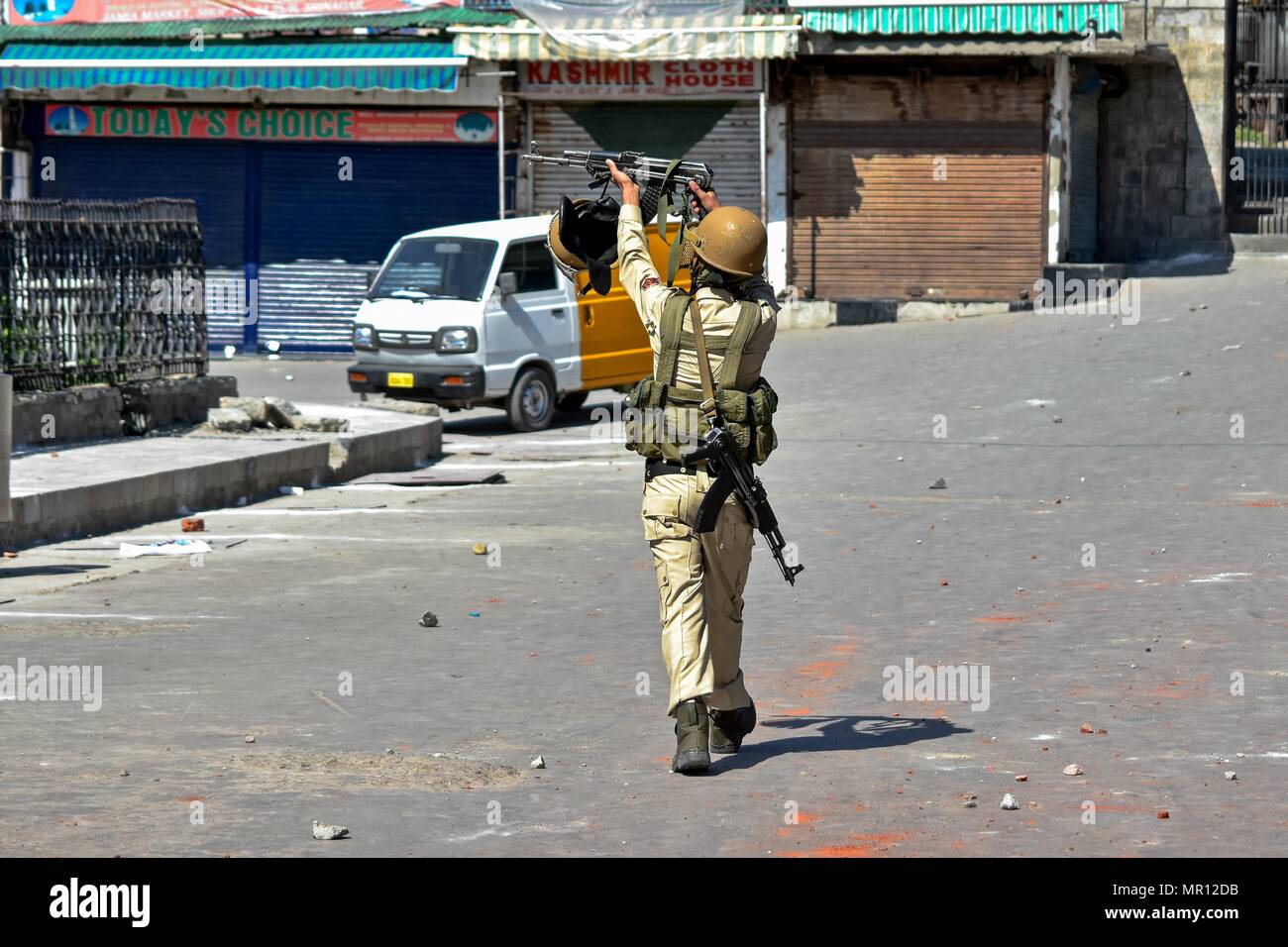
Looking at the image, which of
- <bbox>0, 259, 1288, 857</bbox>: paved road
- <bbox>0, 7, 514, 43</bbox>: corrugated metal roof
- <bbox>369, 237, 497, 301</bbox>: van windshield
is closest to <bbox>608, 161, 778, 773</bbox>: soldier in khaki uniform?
<bbox>0, 259, 1288, 857</bbox>: paved road

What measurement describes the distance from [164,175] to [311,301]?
287cm

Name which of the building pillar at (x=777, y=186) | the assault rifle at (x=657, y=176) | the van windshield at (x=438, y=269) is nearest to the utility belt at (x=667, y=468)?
the assault rifle at (x=657, y=176)

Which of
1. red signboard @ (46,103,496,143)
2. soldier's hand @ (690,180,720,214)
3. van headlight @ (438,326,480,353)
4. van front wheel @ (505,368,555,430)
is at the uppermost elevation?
red signboard @ (46,103,496,143)

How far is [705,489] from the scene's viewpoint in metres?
6.79

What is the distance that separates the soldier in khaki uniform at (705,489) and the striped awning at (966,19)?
746 inches

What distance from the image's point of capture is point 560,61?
87.6ft

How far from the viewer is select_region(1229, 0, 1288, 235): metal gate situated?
1055 inches

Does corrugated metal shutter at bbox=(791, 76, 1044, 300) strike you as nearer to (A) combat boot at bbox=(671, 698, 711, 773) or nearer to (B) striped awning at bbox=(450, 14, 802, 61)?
(B) striped awning at bbox=(450, 14, 802, 61)

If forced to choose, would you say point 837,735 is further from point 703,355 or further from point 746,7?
point 746,7

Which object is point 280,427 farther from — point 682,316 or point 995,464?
point 682,316

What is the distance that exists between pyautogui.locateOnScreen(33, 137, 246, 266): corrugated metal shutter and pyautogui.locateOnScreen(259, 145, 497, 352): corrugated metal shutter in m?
0.49

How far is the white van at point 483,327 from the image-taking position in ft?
62.0
